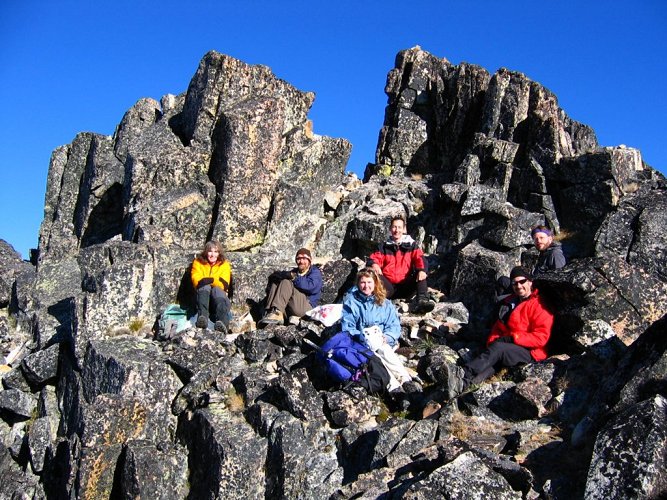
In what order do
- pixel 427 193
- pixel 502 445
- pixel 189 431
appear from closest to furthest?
pixel 502 445 → pixel 189 431 → pixel 427 193

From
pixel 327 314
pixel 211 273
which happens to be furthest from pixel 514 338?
pixel 211 273

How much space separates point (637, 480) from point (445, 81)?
2366cm

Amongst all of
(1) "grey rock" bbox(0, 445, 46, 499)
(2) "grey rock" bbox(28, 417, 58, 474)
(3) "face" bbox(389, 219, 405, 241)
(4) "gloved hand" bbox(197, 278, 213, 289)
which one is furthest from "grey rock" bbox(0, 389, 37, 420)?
(3) "face" bbox(389, 219, 405, 241)

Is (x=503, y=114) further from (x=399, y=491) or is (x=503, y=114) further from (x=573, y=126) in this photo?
(x=399, y=491)

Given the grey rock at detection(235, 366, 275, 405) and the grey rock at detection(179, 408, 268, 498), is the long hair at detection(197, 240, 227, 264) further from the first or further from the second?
the grey rock at detection(179, 408, 268, 498)

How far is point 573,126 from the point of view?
29.5 m

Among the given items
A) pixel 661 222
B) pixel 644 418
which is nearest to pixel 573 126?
pixel 661 222

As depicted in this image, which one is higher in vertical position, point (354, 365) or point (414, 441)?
point (354, 365)

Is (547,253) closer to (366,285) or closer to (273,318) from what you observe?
(366,285)

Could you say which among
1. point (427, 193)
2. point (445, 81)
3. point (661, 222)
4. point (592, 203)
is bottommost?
point (661, 222)

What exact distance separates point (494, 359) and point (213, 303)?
26.4ft

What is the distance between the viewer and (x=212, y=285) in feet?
60.3

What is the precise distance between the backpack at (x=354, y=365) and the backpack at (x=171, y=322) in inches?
219

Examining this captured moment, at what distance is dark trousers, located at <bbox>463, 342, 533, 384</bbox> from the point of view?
13594mm
